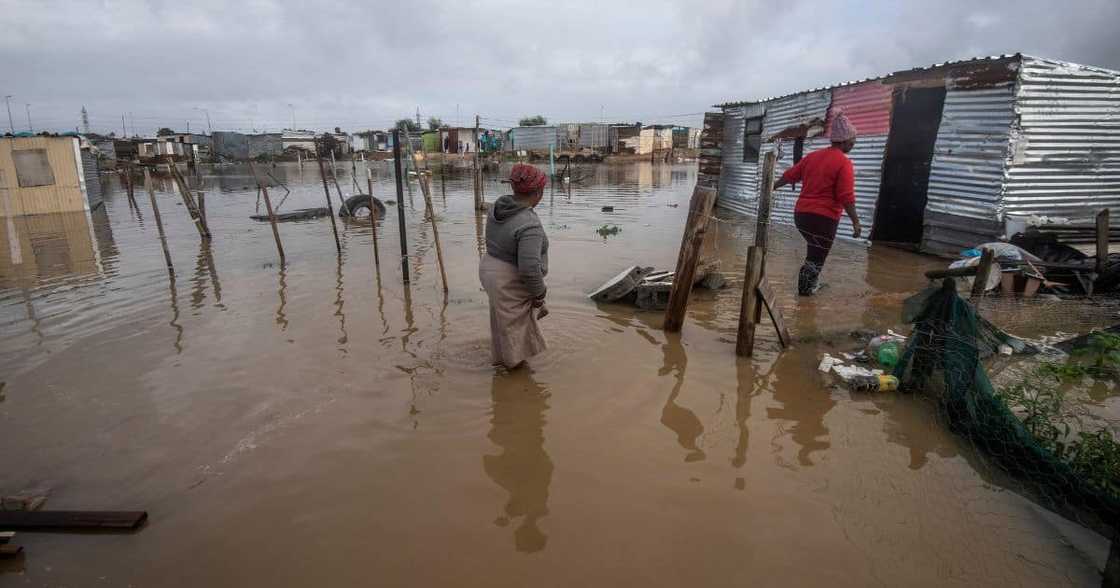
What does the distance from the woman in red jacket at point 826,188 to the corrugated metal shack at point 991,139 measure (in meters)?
4.53

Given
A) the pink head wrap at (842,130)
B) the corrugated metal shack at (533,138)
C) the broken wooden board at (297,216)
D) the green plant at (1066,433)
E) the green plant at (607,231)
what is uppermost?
the corrugated metal shack at (533,138)

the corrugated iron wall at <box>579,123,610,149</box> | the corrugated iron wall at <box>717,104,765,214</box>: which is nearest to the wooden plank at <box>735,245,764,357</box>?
the corrugated iron wall at <box>717,104,765,214</box>

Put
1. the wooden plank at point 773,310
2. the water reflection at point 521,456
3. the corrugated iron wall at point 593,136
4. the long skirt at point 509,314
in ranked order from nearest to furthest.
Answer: the water reflection at point 521,456 → the long skirt at point 509,314 → the wooden plank at point 773,310 → the corrugated iron wall at point 593,136

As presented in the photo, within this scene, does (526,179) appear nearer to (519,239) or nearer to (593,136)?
(519,239)

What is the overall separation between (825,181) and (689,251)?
7.04ft

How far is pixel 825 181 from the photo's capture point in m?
6.37

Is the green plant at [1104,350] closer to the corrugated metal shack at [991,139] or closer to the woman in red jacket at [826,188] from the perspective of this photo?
the woman in red jacket at [826,188]

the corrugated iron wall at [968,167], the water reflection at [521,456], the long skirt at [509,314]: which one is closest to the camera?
the water reflection at [521,456]

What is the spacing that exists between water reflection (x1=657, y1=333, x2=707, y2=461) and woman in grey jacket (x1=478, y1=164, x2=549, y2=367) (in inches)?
51.6

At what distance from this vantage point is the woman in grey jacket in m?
4.18

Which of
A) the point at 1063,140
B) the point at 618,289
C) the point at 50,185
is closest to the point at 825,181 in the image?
the point at 618,289

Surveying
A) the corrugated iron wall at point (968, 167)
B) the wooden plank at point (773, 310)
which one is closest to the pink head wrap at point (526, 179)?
the wooden plank at point (773, 310)

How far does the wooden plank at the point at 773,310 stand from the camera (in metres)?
4.98

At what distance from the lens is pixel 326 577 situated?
104 inches
